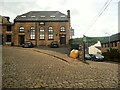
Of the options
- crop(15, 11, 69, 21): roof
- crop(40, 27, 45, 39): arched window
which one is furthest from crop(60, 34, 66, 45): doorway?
crop(40, 27, 45, 39): arched window

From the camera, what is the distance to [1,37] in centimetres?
6231

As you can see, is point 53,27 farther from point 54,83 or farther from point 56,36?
point 54,83

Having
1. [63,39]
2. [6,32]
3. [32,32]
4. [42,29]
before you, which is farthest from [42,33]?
[6,32]

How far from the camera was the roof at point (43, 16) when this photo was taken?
205 feet

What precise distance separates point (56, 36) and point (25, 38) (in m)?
8.29

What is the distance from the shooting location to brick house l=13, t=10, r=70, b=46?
200ft

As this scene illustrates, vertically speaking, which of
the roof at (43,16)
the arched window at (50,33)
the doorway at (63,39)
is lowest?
the doorway at (63,39)

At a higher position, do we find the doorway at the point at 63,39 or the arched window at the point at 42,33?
the arched window at the point at 42,33

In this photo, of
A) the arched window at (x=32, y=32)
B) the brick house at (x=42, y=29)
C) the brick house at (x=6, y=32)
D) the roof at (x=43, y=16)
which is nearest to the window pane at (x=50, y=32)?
the brick house at (x=42, y=29)

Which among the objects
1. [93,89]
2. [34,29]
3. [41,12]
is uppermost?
[41,12]

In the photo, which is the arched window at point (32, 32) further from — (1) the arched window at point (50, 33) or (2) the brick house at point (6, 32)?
(2) the brick house at point (6, 32)

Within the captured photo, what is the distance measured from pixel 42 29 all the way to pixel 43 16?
13.3ft

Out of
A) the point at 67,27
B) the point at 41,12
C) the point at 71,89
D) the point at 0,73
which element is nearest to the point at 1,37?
Result: the point at 41,12

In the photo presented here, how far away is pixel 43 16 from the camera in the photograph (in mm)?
63969
